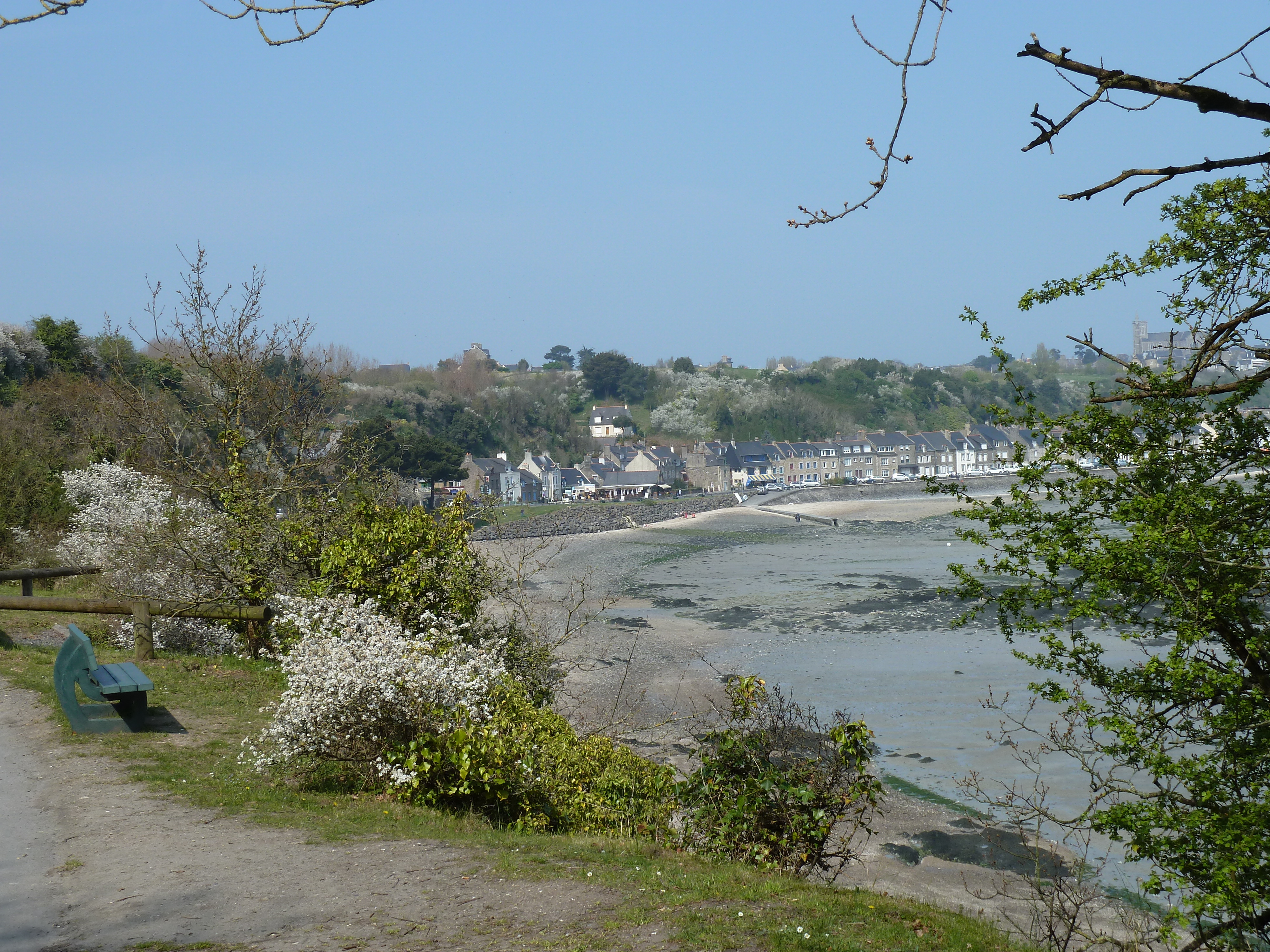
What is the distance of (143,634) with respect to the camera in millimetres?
12352

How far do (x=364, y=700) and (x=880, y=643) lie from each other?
69.5 ft

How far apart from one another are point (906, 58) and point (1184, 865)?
4996mm

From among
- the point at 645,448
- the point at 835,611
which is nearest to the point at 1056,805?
the point at 835,611

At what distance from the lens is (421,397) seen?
105125mm

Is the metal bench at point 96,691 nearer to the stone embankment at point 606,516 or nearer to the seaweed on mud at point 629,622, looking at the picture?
the seaweed on mud at point 629,622

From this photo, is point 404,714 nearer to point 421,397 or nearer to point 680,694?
point 680,694

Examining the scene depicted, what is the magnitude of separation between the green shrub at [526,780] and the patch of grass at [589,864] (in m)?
0.29

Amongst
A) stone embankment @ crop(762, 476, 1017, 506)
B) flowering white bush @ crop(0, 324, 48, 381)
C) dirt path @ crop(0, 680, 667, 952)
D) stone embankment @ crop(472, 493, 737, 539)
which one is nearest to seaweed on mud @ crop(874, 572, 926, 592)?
stone embankment @ crop(472, 493, 737, 539)

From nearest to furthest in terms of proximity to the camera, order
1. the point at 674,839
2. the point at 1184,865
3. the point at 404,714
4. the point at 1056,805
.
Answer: the point at 1184,865
the point at 674,839
the point at 404,714
the point at 1056,805

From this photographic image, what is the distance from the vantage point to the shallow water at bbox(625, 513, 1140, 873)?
54.1ft

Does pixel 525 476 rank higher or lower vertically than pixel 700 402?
lower

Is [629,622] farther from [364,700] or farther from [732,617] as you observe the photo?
[364,700]

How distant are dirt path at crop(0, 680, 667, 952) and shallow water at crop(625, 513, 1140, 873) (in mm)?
8592

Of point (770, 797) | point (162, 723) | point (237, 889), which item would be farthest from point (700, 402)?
point (237, 889)
